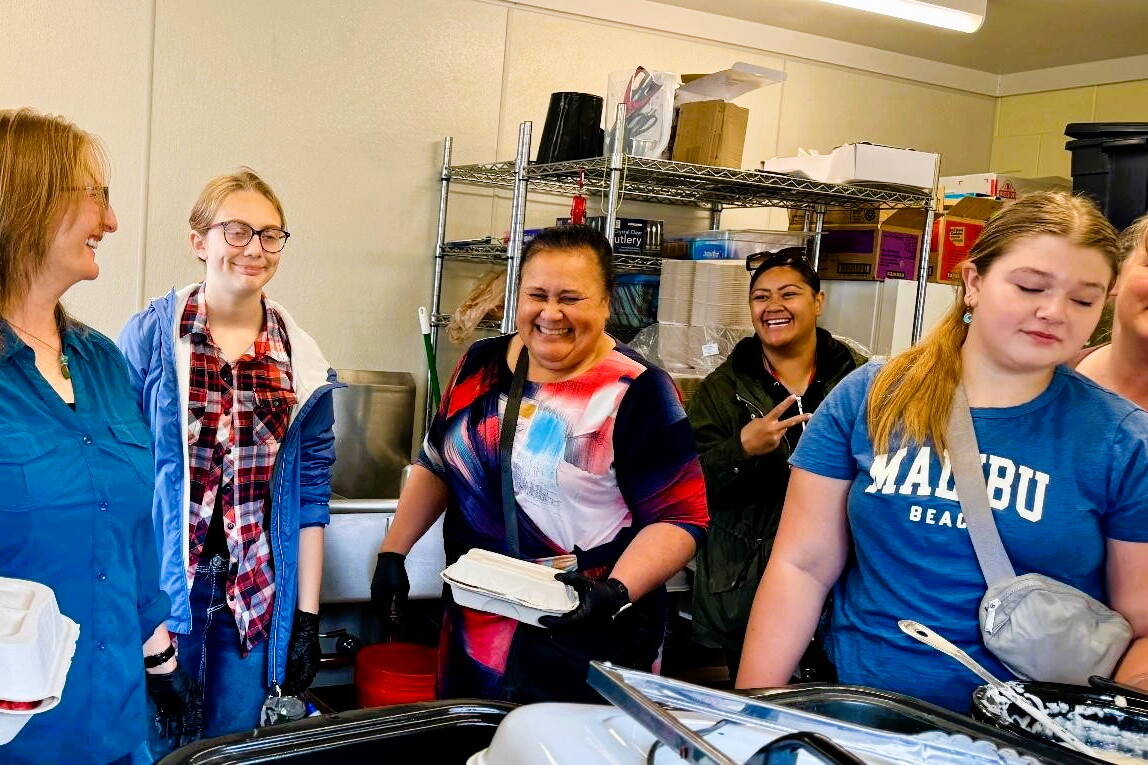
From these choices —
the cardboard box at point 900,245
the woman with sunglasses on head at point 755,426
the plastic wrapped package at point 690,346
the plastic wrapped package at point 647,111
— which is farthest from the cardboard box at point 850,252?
the woman with sunglasses on head at point 755,426

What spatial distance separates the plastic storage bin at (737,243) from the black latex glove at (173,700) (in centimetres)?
252

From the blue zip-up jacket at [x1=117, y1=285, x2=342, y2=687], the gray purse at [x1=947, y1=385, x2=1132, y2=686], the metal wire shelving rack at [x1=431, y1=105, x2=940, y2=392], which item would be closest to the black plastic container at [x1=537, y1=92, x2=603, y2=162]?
the metal wire shelving rack at [x1=431, y1=105, x2=940, y2=392]

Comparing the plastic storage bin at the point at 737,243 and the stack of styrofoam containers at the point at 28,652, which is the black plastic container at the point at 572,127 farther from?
the stack of styrofoam containers at the point at 28,652

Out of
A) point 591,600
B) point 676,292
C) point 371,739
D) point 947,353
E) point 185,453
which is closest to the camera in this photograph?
point 371,739

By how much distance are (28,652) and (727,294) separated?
10.2 ft

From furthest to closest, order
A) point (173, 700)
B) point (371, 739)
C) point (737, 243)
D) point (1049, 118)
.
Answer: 1. point (1049, 118)
2. point (737, 243)
3. point (173, 700)
4. point (371, 739)

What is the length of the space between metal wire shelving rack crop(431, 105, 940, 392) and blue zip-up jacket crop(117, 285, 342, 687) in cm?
140

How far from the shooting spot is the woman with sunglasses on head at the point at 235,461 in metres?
2.21

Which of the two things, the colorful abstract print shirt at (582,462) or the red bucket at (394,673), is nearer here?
the colorful abstract print shirt at (582,462)

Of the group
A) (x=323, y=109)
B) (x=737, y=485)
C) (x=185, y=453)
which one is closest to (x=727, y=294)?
(x=737, y=485)

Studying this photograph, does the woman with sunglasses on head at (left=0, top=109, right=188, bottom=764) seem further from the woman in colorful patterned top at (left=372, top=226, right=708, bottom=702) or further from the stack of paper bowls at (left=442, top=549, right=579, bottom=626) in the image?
the woman in colorful patterned top at (left=372, top=226, right=708, bottom=702)

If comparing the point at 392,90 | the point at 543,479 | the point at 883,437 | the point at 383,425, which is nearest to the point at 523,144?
the point at 392,90

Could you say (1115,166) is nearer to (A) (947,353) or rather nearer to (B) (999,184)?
(A) (947,353)

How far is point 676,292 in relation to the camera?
13.5ft
